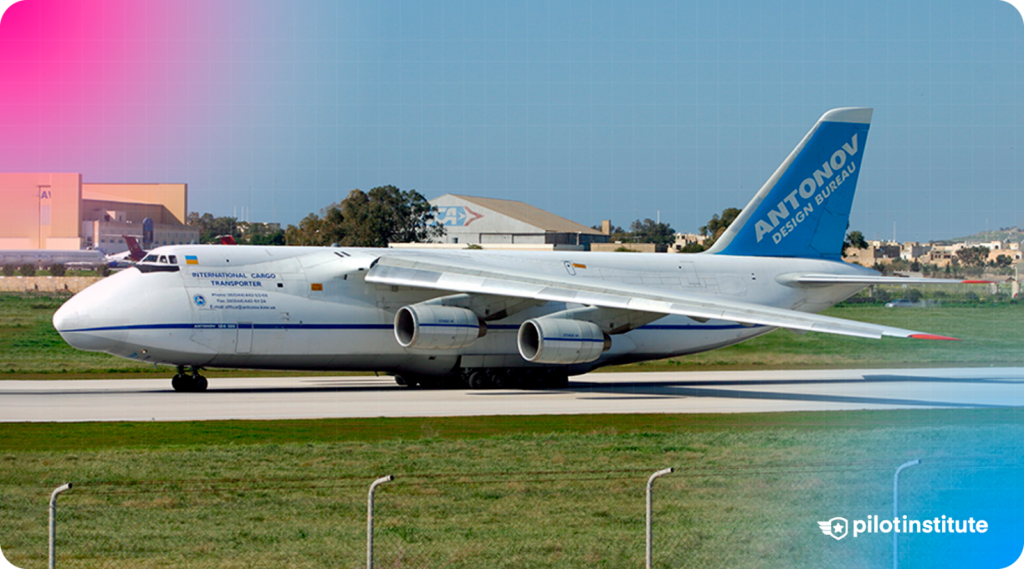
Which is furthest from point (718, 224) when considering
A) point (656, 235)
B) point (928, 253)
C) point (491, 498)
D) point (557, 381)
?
point (491, 498)

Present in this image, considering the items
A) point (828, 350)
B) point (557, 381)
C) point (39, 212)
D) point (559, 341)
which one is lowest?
point (557, 381)

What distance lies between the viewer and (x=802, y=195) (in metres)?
34.8

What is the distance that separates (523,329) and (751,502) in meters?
16.5

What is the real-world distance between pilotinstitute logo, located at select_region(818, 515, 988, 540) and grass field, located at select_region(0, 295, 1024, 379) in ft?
83.7

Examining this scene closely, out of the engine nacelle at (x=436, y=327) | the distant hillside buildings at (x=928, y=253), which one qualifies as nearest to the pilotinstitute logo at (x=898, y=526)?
the engine nacelle at (x=436, y=327)

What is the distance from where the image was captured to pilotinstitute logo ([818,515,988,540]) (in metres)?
8.90

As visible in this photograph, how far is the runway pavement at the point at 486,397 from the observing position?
22.0 m

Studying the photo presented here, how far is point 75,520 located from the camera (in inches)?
414

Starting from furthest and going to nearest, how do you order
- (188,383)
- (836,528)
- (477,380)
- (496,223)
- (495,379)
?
1. (496,223)
2. (495,379)
3. (477,380)
4. (188,383)
5. (836,528)

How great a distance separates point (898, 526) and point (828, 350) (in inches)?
1290

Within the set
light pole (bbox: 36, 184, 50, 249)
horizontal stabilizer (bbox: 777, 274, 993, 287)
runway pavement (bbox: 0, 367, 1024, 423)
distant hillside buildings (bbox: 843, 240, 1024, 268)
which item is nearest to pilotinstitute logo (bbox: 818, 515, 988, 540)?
light pole (bbox: 36, 184, 50, 249)

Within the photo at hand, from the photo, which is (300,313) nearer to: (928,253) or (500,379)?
(500,379)

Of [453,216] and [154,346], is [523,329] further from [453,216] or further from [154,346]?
[453,216]

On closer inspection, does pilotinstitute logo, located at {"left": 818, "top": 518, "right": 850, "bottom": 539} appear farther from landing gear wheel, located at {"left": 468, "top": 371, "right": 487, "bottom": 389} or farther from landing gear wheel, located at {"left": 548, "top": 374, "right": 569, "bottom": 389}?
landing gear wheel, located at {"left": 548, "top": 374, "right": 569, "bottom": 389}
